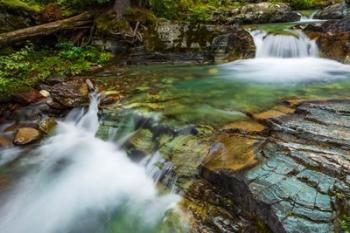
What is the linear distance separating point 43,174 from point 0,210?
990 millimetres

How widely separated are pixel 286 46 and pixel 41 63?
7181mm

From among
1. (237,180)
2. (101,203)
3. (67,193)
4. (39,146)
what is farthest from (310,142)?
(39,146)

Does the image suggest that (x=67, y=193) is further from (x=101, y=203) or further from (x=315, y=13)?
(x=315, y=13)

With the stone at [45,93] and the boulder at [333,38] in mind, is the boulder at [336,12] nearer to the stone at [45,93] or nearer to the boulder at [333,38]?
the boulder at [333,38]

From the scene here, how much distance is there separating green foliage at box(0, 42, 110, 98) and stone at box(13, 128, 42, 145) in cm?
122

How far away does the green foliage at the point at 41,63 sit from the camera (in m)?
7.54

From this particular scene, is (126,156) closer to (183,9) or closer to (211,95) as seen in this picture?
(211,95)

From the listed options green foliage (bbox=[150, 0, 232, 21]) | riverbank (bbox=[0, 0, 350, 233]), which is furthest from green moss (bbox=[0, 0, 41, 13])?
green foliage (bbox=[150, 0, 232, 21])

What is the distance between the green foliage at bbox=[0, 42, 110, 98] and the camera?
297 inches

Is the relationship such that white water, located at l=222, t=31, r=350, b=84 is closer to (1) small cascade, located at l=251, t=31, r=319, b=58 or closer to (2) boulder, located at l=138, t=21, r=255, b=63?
(1) small cascade, located at l=251, t=31, r=319, b=58

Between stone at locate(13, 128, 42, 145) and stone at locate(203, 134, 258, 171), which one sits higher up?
stone at locate(203, 134, 258, 171)

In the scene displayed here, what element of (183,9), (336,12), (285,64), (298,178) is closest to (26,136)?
(298,178)

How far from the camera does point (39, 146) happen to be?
6.16 m

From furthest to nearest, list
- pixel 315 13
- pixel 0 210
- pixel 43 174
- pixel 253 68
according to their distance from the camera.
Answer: pixel 315 13, pixel 253 68, pixel 43 174, pixel 0 210
